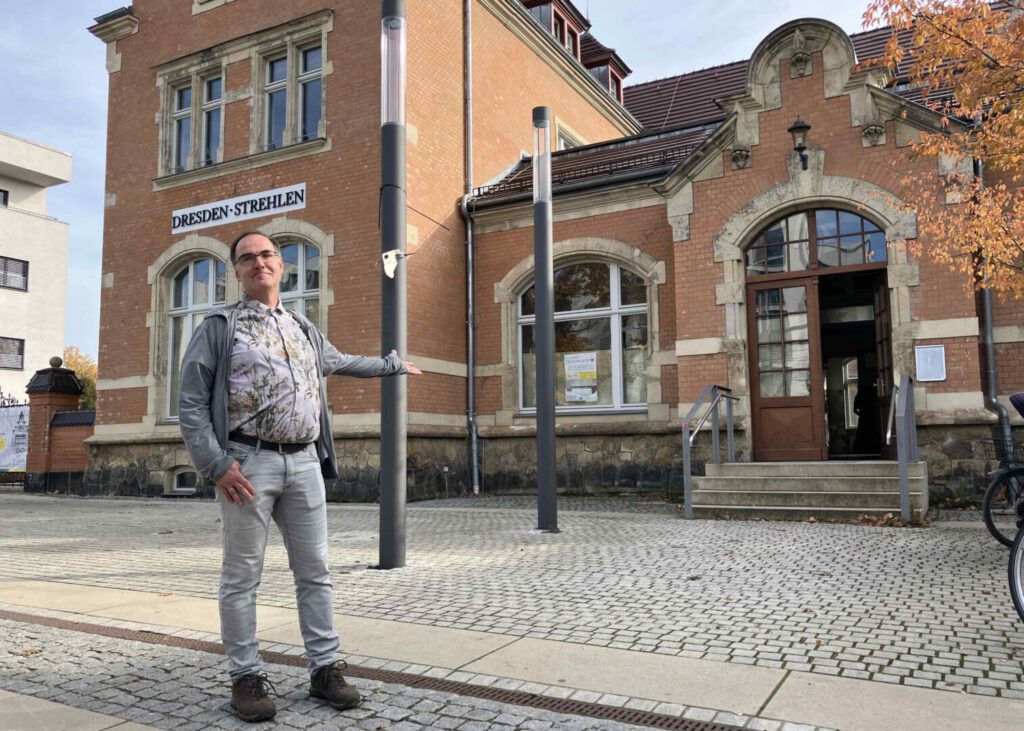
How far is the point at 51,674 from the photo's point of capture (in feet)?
12.3

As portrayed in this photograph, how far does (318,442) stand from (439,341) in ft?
33.7

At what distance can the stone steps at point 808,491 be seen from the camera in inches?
347

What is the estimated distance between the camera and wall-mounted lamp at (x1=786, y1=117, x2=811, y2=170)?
35.7 feet

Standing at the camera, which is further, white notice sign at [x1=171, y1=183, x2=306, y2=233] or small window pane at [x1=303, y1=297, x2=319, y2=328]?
white notice sign at [x1=171, y1=183, x2=306, y2=233]

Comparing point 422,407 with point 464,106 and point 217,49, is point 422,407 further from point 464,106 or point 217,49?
point 217,49

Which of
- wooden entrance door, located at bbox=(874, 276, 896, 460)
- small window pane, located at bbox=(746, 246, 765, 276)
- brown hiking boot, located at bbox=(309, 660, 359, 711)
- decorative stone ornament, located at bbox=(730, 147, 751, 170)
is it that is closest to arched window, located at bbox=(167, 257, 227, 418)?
decorative stone ornament, located at bbox=(730, 147, 751, 170)

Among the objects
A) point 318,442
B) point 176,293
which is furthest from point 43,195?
point 318,442

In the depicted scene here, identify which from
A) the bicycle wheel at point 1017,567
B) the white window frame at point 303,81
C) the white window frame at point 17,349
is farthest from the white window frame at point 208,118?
the white window frame at point 17,349

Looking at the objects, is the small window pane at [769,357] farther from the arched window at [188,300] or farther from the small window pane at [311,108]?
the arched window at [188,300]

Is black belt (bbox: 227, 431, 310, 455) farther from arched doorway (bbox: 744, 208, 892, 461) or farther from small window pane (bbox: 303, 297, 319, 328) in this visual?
small window pane (bbox: 303, 297, 319, 328)

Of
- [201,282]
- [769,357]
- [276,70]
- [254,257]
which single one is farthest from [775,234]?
[201,282]

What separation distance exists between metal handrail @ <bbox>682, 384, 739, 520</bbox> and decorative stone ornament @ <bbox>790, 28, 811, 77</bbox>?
14.6ft

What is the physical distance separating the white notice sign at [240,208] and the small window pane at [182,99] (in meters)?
2.17

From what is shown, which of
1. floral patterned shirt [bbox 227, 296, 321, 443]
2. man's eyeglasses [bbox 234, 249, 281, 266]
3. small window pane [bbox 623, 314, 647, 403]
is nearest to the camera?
floral patterned shirt [bbox 227, 296, 321, 443]
